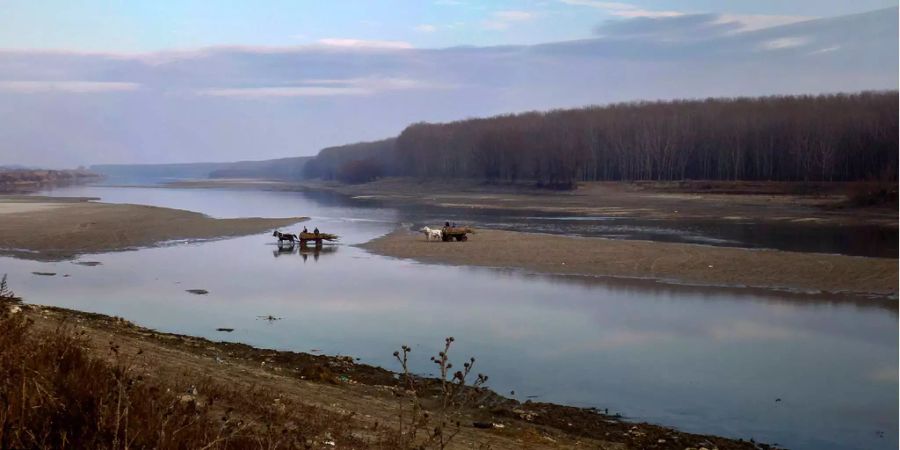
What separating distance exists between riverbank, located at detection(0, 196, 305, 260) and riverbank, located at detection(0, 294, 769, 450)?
62.0 ft

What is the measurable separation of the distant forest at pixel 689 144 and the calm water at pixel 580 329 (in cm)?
5404

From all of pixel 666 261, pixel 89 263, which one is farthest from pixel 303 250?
pixel 666 261

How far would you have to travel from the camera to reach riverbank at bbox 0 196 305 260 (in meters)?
29.7

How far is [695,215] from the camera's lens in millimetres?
46938

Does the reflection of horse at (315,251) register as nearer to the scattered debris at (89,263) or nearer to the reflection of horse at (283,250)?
the reflection of horse at (283,250)

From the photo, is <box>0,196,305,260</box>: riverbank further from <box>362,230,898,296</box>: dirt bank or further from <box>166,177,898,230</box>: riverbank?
<box>166,177,898,230</box>: riverbank

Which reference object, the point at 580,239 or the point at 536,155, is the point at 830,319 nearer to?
the point at 580,239

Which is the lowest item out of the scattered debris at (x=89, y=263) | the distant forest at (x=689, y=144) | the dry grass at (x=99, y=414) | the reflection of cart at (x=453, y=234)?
the scattered debris at (x=89, y=263)

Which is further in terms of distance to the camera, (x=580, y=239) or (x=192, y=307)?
(x=580, y=239)

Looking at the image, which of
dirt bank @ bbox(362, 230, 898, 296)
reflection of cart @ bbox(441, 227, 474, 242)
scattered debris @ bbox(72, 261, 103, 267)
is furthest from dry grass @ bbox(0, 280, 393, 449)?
reflection of cart @ bbox(441, 227, 474, 242)

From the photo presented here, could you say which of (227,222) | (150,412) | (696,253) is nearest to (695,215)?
(696,253)

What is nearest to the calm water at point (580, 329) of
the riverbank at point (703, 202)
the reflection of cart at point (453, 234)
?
the reflection of cart at point (453, 234)

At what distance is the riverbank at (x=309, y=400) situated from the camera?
6141 millimetres

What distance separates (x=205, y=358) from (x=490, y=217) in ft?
126
